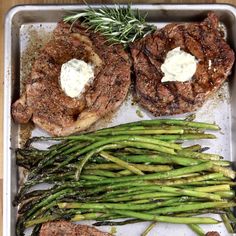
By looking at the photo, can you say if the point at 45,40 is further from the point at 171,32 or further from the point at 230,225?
the point at 230,225

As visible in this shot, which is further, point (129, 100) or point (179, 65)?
point (129, 100)

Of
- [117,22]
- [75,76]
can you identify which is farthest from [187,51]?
[75,76]

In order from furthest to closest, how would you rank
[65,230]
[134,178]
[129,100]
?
[129,100]
[65,230]
[134,178]

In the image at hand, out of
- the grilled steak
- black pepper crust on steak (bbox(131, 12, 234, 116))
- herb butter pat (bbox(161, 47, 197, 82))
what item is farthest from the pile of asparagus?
herb butter pat (bbox(161, 47, 197, 82))

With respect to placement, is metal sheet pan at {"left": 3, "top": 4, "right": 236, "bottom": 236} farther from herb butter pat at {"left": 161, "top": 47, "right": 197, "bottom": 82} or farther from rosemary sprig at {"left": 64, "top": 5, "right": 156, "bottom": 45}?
herb butter pat at {"left": 161, "top": 47, "right": 197, "bottom": 82}

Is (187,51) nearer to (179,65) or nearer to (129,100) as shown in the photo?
(179,65)

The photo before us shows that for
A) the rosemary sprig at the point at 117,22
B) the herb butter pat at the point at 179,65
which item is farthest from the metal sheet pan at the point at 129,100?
the herb butter pat at the point at 179,65
